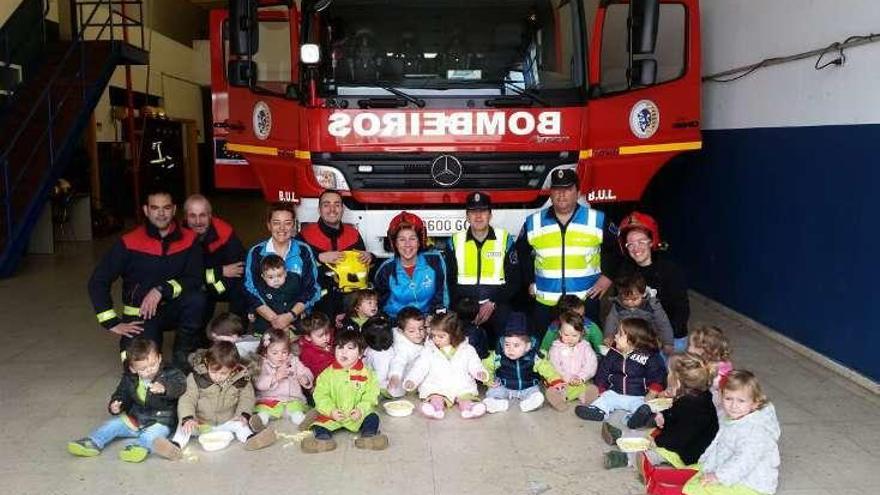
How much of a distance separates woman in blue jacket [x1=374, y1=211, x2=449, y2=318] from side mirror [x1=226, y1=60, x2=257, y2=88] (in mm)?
1480

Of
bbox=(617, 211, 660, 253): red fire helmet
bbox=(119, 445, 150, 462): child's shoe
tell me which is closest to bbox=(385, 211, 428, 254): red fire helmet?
bbox=(617, 211, 660, 253): red fire helmet

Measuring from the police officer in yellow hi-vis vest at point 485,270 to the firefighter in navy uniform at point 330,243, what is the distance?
1.97ft

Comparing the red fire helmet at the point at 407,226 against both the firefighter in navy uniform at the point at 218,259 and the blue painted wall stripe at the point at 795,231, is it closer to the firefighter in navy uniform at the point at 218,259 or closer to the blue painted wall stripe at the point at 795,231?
the firefighter in navy uniform at the point at 218,259

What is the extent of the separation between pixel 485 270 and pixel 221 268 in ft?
5.77

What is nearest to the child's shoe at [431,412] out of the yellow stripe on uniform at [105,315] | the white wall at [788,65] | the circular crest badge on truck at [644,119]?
the yellow stripe on uniform at [105,315]

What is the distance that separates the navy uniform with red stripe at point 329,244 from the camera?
5449 millimetres

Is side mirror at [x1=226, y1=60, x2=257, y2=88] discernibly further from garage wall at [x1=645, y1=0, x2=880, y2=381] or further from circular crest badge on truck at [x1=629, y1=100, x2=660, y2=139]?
garage wall at [x1=645, y1=0, x2=880, y2=381]

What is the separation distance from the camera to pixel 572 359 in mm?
4668

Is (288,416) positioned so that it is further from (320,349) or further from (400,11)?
(400,11)

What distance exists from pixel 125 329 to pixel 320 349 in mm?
1202

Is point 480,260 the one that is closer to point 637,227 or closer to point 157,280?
point 637,227

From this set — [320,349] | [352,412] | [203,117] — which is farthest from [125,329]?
[203,117]

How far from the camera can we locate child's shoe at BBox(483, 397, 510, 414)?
14.7ft

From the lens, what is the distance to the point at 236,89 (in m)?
6.27
